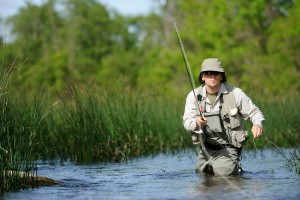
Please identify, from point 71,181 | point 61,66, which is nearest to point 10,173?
point 71,181

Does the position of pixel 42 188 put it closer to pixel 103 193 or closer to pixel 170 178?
pixel 103 193

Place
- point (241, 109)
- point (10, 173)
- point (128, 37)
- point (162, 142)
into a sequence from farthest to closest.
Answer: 1. point (128, 37)
2. point (162, 142)
3. point (241, 109)
4. point (10, 173)

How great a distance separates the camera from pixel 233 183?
8.22 meters

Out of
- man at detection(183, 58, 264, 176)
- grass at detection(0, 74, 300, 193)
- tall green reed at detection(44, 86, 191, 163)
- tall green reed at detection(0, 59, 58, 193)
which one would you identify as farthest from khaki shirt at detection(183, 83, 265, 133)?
tall green reed at detection(44, 86, 191, 163)

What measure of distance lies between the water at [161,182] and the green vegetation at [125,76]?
40 cm

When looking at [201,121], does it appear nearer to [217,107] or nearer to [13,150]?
[217,107]

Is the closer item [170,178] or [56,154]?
[170,178]

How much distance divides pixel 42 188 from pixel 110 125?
3.89m

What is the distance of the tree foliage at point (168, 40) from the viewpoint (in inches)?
1177

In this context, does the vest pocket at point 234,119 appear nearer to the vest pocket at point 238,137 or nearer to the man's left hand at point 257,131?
the vest pocket at point 238,137

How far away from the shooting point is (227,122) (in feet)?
28.7

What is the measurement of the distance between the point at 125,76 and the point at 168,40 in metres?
36.6

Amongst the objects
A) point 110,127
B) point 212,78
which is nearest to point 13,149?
point 212,78

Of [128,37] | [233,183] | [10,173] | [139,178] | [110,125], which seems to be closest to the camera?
[10,173]
